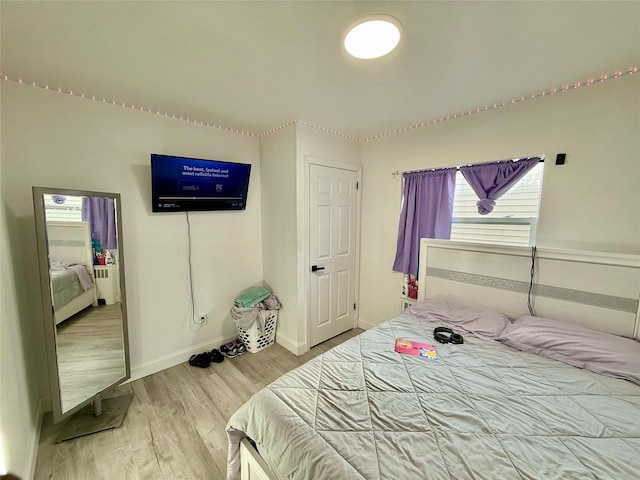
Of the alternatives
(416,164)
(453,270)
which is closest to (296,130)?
(416,164)

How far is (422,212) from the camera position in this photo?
266cm

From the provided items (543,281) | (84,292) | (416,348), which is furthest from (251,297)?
(543,281)

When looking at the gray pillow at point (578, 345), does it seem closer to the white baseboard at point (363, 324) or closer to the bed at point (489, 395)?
the bed at point (489, 395)

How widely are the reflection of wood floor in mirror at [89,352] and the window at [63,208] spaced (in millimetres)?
666

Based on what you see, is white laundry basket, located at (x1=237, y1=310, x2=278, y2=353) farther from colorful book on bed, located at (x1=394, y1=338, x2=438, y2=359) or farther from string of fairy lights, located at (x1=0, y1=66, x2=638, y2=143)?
string of fairy lights, located at (x1=0, y1=66, x2=638, y2=143)

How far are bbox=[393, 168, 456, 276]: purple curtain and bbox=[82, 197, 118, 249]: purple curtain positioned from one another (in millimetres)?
2591

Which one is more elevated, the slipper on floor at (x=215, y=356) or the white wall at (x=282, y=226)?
the white wall at (x=282, y=226)

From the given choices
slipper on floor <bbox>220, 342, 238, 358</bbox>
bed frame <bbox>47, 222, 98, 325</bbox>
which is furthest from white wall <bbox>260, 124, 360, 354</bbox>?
bed frame <bbox>47, 222, 98, 325</bbox>

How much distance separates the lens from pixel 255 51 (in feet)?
4.74

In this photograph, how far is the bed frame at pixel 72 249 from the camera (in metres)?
1.58

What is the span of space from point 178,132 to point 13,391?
83.7 inches

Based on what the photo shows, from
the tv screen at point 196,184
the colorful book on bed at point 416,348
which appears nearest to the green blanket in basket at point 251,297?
the tv screen at point 196,184

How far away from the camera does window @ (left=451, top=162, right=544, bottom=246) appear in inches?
82.5

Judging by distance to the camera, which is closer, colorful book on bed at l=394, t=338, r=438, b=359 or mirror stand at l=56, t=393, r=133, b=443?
colorful book on bed at l=394, t=338, r=438, b=359
